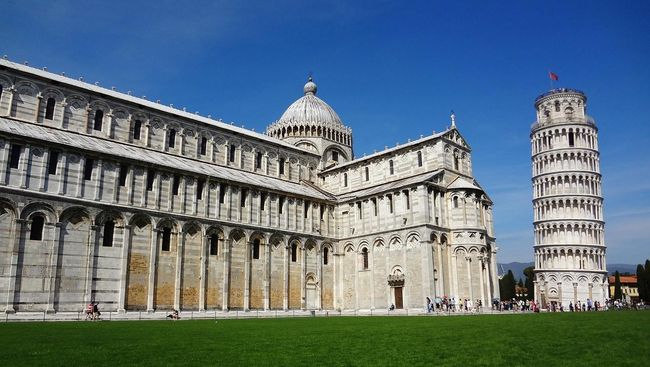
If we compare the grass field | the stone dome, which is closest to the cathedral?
the stone dome

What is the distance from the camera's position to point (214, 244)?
4100cm

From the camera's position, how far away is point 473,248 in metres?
44.6

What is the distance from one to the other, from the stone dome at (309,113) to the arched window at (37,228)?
35.8 meters

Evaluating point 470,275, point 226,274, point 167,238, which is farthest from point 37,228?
point 470,275

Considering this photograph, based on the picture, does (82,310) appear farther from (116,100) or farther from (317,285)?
(317,285)

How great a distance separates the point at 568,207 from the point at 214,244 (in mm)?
57040

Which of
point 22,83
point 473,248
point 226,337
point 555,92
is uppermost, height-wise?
point 555,92

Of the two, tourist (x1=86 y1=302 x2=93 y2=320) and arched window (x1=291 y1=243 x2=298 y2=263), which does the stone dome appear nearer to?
arched window (x1=291 y1=243 x2=298 y2=263)

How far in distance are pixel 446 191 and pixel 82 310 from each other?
3134 centimetres

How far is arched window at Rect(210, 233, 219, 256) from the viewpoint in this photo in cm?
4070

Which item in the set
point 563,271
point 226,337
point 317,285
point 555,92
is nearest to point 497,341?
point 226,337

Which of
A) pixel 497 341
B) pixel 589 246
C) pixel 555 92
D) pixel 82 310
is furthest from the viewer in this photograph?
pixel 555 92

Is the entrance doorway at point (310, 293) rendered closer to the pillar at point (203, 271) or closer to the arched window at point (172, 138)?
the pillar at point (203, 271)

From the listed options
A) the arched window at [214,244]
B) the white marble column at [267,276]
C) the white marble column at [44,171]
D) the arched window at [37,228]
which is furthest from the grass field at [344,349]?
the white marble column at [267,276]
